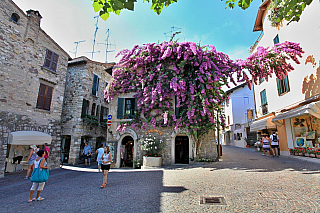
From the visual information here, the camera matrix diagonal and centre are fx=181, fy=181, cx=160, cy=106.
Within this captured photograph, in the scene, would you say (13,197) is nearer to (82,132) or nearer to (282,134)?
(82,132)

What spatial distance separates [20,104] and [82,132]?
5.76 m

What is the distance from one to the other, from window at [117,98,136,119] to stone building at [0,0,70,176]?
179 inches

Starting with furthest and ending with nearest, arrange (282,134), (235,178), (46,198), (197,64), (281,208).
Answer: (282,134) < (197,64) < (235,178) < (46,198) < (281,208)

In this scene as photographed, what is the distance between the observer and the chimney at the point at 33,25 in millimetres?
11654

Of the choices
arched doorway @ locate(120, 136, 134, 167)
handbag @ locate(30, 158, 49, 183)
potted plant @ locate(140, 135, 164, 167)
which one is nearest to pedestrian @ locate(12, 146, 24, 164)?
arched doorway @ locate(120, 136, 134, 167)

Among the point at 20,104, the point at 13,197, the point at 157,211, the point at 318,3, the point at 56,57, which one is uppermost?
the point at 318,3

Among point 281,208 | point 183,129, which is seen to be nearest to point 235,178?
point 281,208

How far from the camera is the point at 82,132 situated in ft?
51.9

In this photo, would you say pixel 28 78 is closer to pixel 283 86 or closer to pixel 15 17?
pixel 15 17

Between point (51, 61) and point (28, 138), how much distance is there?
5.83 metres

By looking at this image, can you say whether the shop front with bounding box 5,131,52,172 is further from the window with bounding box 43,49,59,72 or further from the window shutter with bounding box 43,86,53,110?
the window with bounding box 43,49,59,72

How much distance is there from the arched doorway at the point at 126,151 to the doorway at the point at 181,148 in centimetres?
359

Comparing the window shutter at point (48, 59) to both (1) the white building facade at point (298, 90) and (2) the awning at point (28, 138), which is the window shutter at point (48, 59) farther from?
(1) the white building facade at point (298, 90)

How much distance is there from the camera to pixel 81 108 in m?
15.9
